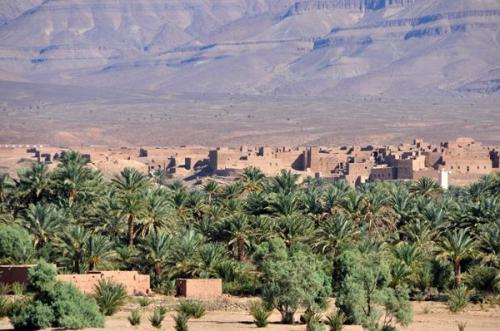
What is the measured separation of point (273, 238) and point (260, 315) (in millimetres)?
12840

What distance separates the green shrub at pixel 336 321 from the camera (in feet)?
141

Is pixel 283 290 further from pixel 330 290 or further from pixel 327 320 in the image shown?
pixel 330 290

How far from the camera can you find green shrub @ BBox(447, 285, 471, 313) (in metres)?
49.7

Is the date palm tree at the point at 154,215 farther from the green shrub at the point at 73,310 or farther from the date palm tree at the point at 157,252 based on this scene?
the green shrub at the point at 73,310

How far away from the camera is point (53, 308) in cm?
4231

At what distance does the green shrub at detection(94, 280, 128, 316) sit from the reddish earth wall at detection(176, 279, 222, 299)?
3969 mm

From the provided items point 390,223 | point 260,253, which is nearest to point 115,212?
point 260,253

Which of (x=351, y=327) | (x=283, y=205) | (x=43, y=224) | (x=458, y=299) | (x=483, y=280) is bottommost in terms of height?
(x=351, y=327)

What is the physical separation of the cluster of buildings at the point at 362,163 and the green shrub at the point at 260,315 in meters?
69.4

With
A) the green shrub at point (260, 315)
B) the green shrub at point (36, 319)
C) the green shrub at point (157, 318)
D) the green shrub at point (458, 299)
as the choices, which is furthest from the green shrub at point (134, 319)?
the green shrub at point (458, 299)

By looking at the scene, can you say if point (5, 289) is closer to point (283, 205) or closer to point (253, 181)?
point (283, 205)

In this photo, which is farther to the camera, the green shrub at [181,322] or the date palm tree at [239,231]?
the date palm tree at [239,231]

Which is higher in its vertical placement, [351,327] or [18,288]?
[18,288]

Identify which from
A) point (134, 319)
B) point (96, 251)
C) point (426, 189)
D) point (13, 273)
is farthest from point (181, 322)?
point (426, 189)
